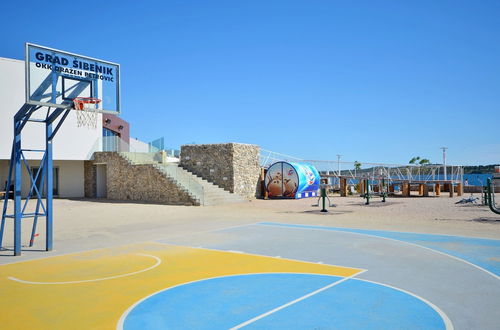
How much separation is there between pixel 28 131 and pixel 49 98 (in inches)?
805

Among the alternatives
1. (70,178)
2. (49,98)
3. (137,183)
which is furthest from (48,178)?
(70,178)

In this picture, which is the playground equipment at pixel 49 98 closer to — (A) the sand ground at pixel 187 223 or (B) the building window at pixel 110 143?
(A) the sand ground at pixel 187 223

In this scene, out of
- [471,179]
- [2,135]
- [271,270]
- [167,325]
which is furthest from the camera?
[471,179]

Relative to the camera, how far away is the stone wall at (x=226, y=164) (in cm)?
2870

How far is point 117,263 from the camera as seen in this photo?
9055 mm

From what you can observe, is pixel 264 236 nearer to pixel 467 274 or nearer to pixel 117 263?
pixel 117 263

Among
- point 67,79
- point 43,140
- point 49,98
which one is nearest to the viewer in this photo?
point 49,98

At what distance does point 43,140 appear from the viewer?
29031 mm

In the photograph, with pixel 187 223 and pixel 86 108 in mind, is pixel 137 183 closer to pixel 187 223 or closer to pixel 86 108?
pixel 187 223

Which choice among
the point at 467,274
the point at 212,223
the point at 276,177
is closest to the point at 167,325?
→ the point at 467,274

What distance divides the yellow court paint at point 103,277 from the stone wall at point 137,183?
48.6 ft

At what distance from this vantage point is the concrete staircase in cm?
2530

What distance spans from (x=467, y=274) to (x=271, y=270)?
137 inches

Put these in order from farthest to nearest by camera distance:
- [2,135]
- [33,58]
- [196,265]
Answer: [2,135] < [33,58] < [196,265]
